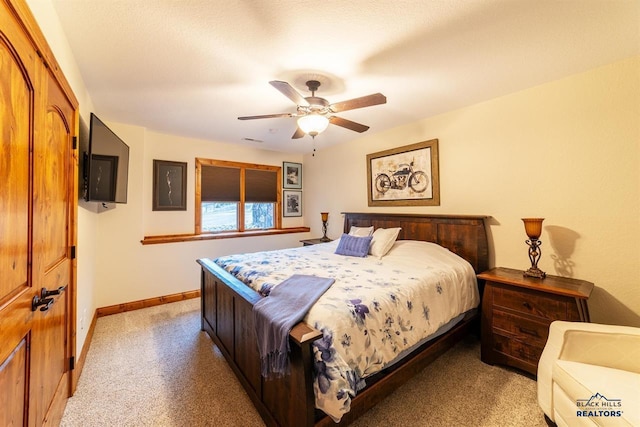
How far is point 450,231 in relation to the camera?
3020 millimetres

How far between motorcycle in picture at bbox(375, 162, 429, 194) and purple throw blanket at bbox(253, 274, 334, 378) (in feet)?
7.00

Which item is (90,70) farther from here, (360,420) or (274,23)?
(360,420)

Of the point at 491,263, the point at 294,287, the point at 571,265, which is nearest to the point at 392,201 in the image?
the point at 491,263

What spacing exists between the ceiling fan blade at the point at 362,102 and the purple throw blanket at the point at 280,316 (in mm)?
1424

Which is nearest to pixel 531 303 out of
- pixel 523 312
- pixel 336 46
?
pixel 523 312

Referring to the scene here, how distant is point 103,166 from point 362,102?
2.33 m

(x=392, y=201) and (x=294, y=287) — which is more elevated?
(x=392, y=201)

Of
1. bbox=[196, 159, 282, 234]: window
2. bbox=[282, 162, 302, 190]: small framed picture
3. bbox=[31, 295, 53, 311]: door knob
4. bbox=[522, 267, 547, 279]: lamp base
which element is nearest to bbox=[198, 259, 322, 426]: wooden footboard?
bbox=[31, 295, 53, 311]: door knob

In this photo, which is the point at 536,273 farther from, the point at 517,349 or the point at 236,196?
the point at 236,196

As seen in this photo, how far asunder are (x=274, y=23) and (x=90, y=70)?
→ 5.56 feet

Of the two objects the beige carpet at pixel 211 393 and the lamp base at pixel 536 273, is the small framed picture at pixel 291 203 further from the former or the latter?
the lamp base at pixel 536 273

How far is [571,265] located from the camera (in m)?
2.31

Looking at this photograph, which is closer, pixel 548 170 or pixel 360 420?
pixel 360 420

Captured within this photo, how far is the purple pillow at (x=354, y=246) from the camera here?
10.1 feet
